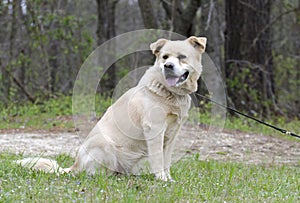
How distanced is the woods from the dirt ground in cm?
309

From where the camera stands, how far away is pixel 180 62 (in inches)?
208

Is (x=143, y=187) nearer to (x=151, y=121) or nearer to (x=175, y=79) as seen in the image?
(x=151, y=121)

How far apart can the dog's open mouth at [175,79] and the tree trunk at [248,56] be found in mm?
9568

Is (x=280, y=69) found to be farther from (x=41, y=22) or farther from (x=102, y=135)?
(x=102, y=135)

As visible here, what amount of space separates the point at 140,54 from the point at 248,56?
3.17 meters

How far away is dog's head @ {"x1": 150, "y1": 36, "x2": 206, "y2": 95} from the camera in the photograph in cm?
527

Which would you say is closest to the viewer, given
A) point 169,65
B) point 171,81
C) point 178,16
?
point 169,65

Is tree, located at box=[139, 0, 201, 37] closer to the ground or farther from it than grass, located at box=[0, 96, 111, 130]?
farther from it

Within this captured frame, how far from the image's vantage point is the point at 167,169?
18.8 feet

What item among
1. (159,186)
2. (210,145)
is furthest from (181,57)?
(210,145)

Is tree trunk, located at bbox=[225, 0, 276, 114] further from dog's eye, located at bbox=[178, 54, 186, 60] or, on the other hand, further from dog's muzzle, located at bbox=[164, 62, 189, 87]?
dog's eye, located at bbox=[178, 54, 186, 60]

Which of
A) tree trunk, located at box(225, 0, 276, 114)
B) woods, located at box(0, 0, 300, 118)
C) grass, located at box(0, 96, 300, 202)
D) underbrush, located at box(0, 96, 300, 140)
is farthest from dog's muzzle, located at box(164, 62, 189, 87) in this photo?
tree trunk, located at box(225, 0, 276, 114)

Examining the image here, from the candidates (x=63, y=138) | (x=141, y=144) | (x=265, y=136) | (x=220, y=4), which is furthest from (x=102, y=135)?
(x=220, y=4)

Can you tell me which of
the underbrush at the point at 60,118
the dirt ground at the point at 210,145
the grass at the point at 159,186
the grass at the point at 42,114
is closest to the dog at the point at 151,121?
the grass at the point at 159,186
